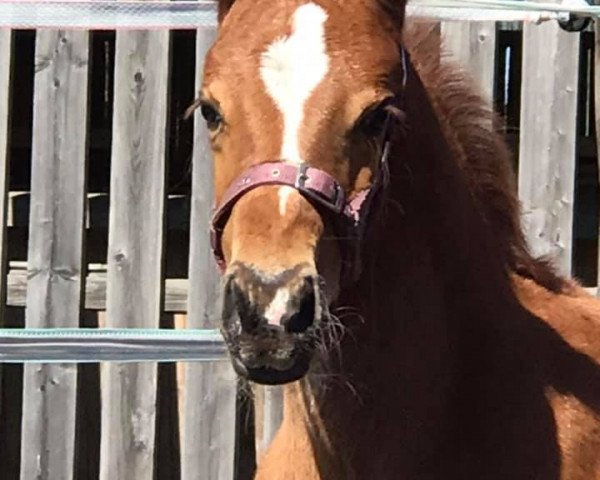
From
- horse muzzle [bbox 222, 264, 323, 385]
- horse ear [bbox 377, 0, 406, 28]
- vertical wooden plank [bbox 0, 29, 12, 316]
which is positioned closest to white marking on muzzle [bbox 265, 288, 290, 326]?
horse muzzle [bbox 222, 264, 323, 385]

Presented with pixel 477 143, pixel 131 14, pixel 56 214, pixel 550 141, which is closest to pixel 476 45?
pixel 550 141

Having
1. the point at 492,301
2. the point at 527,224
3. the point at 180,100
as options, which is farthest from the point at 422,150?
the point at 180,100

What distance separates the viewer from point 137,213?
3896 millimetres

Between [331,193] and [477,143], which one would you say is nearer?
[331,193]

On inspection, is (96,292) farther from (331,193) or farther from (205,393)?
(331,193)

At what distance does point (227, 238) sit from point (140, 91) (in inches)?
72.5

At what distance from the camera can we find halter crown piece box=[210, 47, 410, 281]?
2059 mm

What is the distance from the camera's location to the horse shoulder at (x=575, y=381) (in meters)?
2.33

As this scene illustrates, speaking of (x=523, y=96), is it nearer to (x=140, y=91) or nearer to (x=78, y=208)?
(x=140, y=91)

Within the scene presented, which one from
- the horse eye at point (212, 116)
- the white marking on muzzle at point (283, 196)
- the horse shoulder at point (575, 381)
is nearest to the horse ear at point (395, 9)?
the horse eye at point (212, 116)

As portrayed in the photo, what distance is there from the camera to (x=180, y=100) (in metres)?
5.04

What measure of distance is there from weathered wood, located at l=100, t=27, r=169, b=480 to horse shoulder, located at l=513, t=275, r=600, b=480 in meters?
1.57

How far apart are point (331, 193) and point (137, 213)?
189 centimetres

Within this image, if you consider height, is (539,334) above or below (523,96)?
below
